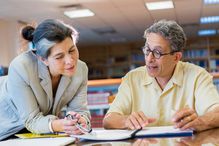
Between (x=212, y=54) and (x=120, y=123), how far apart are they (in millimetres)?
10465

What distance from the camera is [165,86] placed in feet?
5.61

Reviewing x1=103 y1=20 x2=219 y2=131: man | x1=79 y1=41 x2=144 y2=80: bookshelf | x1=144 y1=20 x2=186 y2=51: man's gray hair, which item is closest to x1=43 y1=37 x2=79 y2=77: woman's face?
x1=103 y1=20 x2=219 y2=131: man

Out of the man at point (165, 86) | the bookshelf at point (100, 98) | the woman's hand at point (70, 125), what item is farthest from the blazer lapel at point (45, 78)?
the bookshelf at point (100, 98)

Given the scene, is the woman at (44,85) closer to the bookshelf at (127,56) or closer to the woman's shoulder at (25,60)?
the woman's shoulder at (25,60)

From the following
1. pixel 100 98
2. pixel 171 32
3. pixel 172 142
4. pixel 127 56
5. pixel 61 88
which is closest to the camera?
pixel 172 142

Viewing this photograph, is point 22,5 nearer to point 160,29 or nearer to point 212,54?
point 160,29

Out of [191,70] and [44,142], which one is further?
[191,70]

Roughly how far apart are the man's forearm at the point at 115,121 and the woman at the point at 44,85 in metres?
0.10

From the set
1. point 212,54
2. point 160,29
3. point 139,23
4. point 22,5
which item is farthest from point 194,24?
point 160,29

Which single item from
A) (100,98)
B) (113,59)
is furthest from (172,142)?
(113,59)

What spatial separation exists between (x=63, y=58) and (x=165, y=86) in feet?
1.85

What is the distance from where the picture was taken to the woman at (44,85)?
1.38 meters

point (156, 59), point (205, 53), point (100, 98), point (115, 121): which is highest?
point (156, 59)

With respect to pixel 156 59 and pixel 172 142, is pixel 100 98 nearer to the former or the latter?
pixel 156 59
